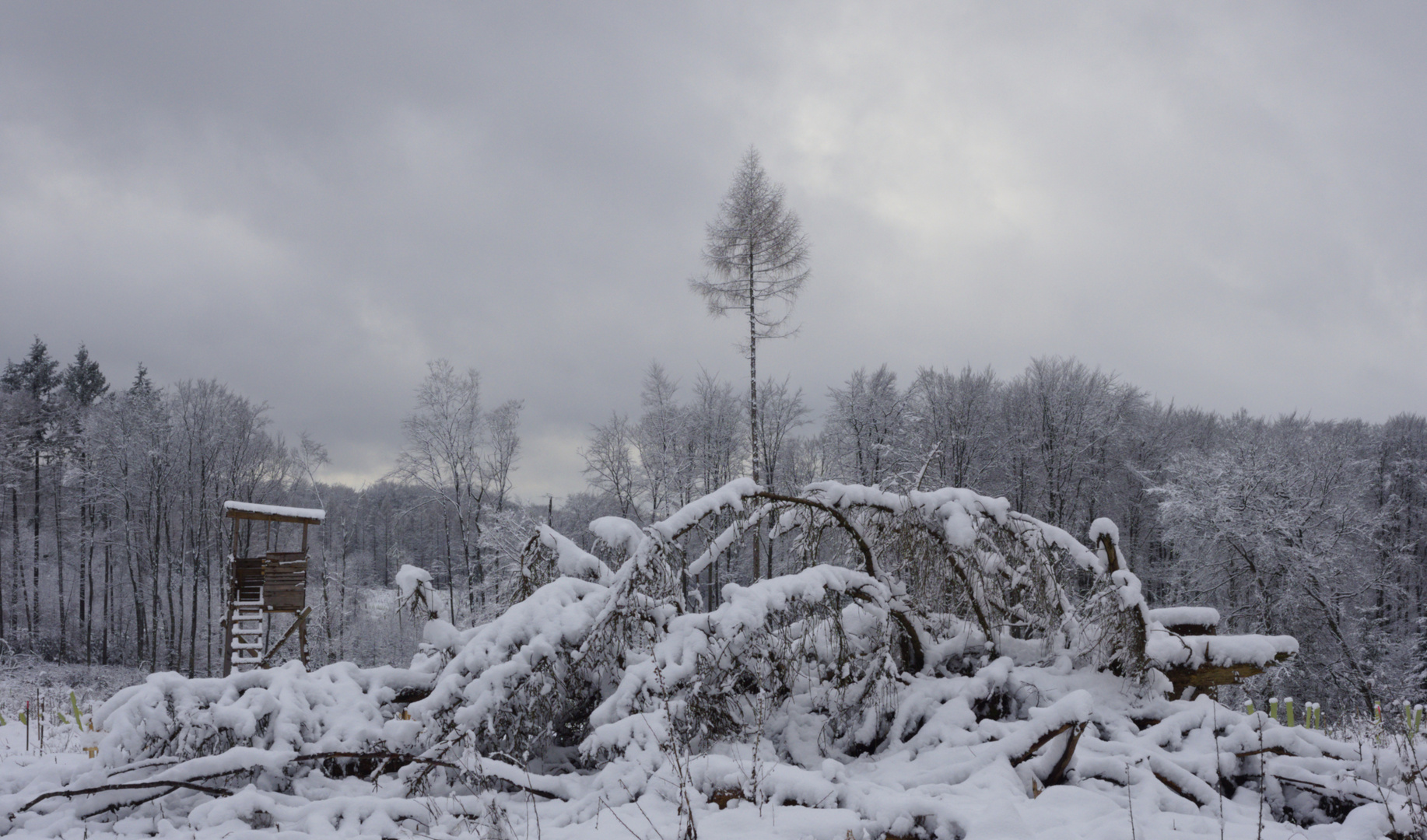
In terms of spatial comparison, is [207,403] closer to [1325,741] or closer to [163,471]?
[163,471]

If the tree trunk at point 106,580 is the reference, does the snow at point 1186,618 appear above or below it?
above

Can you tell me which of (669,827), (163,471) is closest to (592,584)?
(669,827)

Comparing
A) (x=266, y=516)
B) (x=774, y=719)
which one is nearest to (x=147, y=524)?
(x=266, y=516)

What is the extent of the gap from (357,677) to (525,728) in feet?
4.58

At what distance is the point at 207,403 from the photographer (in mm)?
24641

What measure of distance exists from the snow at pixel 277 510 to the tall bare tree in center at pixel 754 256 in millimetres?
9685

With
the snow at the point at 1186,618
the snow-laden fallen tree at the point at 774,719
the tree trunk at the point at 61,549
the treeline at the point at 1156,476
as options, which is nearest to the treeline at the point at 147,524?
the tree trunk at the point at 61,549

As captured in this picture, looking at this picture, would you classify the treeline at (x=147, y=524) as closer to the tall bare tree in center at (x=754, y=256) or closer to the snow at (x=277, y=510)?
the snow at (x=277, y=510)

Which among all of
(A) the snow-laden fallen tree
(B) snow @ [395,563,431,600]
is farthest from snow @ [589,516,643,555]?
(B) snow @ [395,563,431,600]

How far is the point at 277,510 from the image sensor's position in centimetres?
1414

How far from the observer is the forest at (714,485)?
759 inches

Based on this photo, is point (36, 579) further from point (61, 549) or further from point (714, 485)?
point (714, 485)

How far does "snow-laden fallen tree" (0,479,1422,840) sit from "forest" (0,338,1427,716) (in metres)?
14.1

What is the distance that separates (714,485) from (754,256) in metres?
10.6
